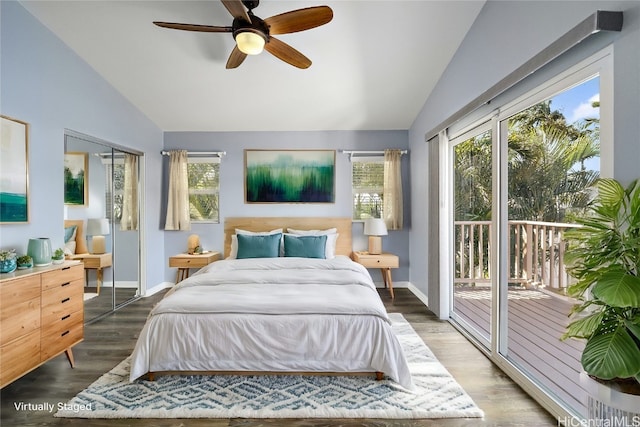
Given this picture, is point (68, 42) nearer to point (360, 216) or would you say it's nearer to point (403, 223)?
point (360, 216)

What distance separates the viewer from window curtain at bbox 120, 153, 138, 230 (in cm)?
434

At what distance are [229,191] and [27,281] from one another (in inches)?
120

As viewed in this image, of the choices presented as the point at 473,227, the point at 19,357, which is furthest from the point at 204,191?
the point at 473,227

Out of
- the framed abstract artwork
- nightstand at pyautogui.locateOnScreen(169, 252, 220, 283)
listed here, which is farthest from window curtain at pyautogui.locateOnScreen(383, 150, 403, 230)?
nightstand at pyautogui.locateOnScreen(169, 252, 220, 283)

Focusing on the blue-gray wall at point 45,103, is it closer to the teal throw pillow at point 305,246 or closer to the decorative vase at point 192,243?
the decorative vase at point 192,243

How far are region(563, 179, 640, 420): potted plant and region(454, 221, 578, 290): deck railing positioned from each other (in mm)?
1363

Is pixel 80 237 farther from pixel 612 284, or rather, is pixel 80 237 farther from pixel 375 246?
pixel 612 284

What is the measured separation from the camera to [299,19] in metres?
2.37

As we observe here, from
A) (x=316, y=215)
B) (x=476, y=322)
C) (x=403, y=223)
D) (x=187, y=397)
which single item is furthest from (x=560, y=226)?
(x=187, y=397)

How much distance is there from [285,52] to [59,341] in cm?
289

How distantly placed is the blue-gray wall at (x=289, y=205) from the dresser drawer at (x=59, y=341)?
2.48 m

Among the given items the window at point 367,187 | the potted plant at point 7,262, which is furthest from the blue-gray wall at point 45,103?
the window at point 367,187

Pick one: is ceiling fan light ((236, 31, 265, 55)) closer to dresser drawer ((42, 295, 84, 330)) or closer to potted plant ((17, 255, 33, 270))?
potted plant ((17, 255, 33, 270))

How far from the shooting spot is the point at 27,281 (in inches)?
92.7
